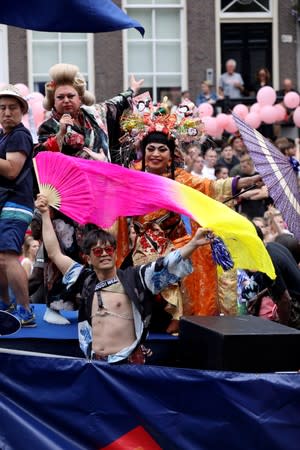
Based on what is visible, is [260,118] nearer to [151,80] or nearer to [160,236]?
[151,80]

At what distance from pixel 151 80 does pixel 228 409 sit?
15.1 m

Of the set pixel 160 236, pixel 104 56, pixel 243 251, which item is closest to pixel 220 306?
pixel 160 236

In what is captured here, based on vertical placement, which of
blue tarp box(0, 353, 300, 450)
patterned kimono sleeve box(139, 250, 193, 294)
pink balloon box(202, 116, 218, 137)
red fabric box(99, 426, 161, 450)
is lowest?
red fabric box(99, 426, 161, 450)

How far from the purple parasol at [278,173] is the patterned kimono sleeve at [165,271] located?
2.59ft

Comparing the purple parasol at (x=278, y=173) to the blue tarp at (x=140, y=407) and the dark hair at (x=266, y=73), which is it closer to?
the blue tarp at (x=140, y=407)

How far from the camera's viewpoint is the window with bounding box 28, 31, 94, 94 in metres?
19.5

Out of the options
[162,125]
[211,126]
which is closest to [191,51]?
[211,126]

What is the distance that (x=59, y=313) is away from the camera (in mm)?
6633

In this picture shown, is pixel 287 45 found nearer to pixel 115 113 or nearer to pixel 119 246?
pixel 115 113

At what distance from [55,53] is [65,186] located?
45.9 feet

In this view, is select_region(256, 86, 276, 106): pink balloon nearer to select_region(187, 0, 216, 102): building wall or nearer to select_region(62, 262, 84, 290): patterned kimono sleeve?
select_region(187, 0, 216, 102): building wall

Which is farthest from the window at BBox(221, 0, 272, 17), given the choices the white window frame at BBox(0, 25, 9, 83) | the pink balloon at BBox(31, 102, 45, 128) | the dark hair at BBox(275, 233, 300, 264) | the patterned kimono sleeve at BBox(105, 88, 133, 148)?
the patterned kimono sleeve at BBox(105, 88, 133, 148)

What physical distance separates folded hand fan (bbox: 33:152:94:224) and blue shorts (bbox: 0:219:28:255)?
231mm

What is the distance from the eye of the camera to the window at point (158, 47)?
1984 cm
